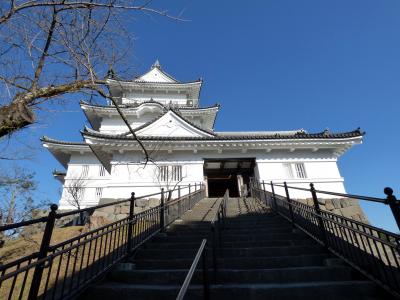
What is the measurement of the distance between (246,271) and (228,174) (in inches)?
620

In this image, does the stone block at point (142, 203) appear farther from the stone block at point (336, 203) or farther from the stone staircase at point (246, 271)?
the stone block at point (336, 203)

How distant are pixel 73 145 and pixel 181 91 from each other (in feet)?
41.1

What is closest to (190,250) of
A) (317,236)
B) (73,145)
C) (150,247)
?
(150,247)

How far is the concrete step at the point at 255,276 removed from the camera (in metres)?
3.74

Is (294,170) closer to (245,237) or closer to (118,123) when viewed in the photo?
(245,237)

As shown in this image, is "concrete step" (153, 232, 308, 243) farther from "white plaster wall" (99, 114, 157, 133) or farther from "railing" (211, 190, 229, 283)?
"white plaster wall" (99, 114, 157, 133)

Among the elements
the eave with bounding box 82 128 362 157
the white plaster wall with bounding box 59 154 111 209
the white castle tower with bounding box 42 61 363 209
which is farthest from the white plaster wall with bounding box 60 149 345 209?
the white plaster wall with bounding box 59 154 111 209

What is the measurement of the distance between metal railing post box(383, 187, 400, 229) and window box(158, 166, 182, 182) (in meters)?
11.6

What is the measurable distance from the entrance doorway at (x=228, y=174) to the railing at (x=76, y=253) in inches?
311

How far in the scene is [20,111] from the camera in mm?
4477

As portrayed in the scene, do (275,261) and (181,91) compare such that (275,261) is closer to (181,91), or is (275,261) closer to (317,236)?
(317,236)

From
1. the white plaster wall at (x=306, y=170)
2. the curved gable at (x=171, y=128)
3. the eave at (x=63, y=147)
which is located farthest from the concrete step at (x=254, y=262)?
the eave at (x=63, y=147)

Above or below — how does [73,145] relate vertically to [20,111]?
above

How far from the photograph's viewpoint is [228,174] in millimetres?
19422
